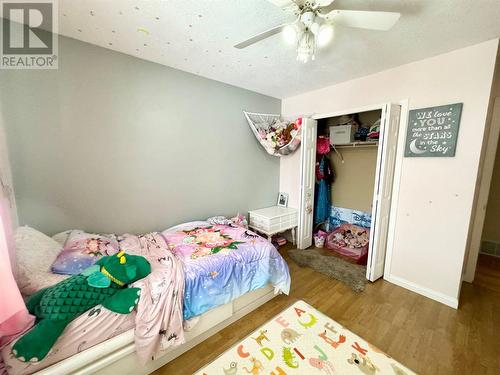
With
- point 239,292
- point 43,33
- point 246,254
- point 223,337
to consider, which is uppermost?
point 43,33

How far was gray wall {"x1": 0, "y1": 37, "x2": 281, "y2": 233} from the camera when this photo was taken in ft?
5.34

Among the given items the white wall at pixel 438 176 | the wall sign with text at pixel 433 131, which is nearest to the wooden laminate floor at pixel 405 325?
the white wall at pixel 438 176

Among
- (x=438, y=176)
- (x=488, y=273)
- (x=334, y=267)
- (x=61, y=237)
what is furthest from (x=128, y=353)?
(x=488, y=273)

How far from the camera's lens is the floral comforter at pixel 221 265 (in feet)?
5.10

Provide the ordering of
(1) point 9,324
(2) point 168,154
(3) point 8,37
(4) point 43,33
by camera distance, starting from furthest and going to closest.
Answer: (2) point 168,154 < (4) point 43,33 < (3) point 8,37 < (1) point 9,324

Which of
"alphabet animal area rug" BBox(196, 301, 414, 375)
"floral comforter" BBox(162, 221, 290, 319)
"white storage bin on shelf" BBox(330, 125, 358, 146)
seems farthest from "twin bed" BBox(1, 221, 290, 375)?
"white storage bin on shelf" BBox(330, 125, 358, 146)

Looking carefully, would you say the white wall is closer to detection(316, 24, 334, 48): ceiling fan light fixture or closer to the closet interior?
the closet interior

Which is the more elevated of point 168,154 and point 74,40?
point 74,40

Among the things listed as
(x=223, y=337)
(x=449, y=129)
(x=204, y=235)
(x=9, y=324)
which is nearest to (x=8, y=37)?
(x=9, y=324)

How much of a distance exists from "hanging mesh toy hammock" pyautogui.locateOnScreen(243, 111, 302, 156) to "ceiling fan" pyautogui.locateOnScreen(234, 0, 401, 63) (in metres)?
1.57

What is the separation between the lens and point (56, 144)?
171 cm

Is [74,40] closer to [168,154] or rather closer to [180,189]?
[168,154]

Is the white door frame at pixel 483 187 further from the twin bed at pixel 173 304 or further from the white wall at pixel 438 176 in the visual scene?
the twin bed at pixel 173 304

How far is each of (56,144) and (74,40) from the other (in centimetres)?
93
